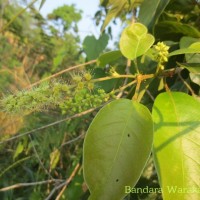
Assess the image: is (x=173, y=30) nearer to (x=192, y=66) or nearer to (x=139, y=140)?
(x=192, y=66)

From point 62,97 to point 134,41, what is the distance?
0.63ft

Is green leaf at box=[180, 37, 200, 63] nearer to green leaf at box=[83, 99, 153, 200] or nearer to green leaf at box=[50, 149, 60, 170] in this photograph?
green leaf at box=[83, 99, 153, 200]

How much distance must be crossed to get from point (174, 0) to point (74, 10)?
762 cm

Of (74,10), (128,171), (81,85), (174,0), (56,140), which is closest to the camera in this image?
(128,171)

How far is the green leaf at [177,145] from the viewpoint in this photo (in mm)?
510

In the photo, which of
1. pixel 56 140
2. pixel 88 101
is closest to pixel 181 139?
pixel 88 101

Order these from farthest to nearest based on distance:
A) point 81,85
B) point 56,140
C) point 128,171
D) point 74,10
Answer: point 74,10, point 56,140, point 81,85, point 128,171

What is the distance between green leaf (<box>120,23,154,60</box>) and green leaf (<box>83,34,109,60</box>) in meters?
0.60

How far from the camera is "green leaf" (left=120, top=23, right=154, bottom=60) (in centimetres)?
65

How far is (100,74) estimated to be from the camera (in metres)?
1.01

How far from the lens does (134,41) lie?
66 centimetres

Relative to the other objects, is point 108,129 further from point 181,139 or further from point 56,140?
point 56,140

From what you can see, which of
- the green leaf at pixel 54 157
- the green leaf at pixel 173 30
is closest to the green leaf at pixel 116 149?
the green leaf at pixel 173 30

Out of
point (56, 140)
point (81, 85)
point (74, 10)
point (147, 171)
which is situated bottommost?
point (74, 10)
